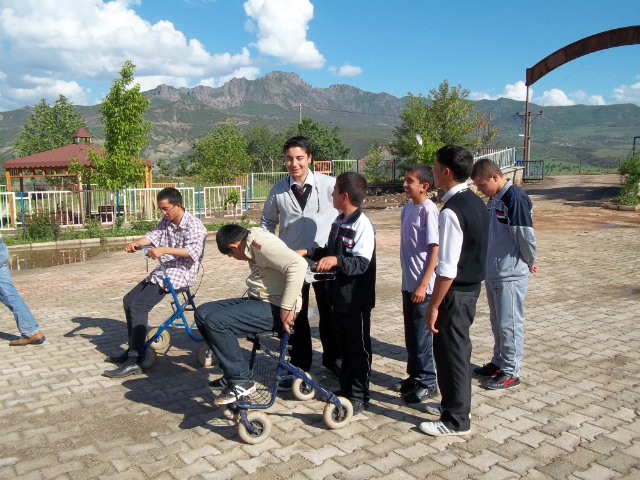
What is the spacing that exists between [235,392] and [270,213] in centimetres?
171

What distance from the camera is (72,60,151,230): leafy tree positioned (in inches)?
688

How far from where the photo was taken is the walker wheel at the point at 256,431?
3.70m

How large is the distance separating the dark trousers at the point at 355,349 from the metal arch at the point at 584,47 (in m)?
22.9

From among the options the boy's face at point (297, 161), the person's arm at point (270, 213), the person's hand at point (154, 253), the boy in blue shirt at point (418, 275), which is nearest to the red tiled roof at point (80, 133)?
the person's hand at point (154, 253)

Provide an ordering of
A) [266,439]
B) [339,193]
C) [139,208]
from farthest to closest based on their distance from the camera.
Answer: [139,208] → [339,193] → [266,439]

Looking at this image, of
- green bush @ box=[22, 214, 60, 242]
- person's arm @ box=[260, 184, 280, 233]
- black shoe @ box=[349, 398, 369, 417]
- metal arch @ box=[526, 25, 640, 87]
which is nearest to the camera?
black shoe @ box=[349, 398, 369, 417]

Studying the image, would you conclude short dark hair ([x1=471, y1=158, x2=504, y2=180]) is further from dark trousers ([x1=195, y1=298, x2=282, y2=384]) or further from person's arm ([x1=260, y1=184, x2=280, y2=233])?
dark trousers ([x1=195, y1=298, x2=282, y2=384])

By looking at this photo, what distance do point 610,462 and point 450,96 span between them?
3491 cm

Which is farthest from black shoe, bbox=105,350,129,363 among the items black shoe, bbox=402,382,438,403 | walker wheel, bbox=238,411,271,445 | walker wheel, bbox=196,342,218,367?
black shoe, bbox=402,382,438,403

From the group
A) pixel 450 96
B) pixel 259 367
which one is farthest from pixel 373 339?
pixel 450 96

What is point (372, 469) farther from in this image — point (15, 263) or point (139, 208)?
point (139, 208)

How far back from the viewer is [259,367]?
5.02 meters

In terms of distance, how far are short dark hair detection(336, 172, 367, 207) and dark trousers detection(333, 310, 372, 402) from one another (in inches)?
34.3

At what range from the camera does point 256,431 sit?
3742mm
